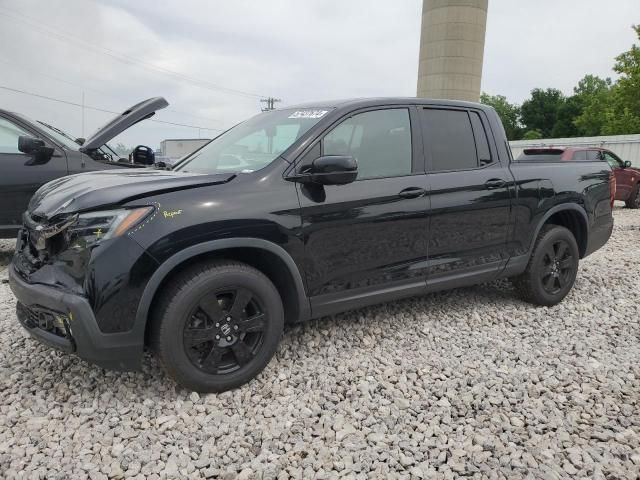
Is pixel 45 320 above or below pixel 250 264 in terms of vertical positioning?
below

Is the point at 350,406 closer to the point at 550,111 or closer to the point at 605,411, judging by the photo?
the point at 605,411

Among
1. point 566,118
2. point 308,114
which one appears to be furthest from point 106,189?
point 566,118

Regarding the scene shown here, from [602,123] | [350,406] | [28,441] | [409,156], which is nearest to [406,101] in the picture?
[409,156]

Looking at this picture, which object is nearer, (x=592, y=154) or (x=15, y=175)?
(x=15, y=175)

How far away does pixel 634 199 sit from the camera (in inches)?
544

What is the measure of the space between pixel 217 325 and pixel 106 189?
0.97 meters

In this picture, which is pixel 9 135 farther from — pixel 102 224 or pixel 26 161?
pixel 102 224

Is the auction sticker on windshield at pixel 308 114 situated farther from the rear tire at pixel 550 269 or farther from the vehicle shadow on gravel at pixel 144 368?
the rear tire at pixel 550 269

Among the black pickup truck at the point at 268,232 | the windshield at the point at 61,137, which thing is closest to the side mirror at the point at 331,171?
the black pickup truck at the point at 268,232

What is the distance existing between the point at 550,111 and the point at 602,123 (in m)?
10.1

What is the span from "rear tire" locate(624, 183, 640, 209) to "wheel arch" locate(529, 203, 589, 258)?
36.0 ft

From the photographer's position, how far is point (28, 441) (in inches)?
95.6

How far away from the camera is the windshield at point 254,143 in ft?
10.5

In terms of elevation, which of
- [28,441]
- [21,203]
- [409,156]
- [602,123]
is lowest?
[28,441]
